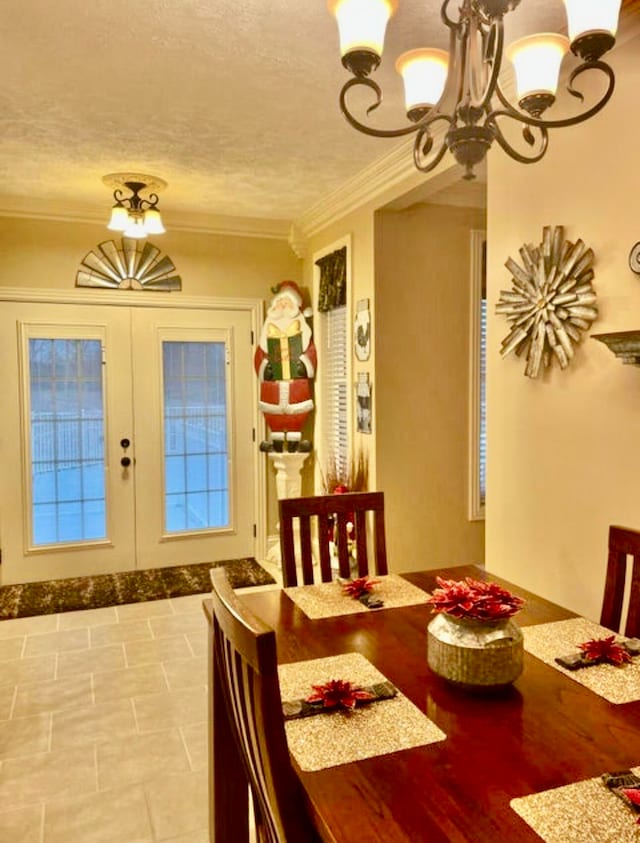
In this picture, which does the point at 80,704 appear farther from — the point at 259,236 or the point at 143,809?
the point at 259,236

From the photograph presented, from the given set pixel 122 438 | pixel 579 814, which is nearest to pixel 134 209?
pixel 122 438

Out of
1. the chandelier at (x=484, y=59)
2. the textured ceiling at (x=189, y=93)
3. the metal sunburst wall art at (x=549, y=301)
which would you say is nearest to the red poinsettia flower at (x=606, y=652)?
the metal sunburst wall art at (x=549, y=301)

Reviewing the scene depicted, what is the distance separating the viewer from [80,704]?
2869mm

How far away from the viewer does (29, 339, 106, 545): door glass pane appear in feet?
14.8

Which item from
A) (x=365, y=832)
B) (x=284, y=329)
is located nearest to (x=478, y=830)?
(x=365, y=832)

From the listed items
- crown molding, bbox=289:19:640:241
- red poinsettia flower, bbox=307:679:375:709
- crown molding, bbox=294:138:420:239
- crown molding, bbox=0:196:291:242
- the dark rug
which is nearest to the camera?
red poinsettia flower, bbox=307:679:375:709

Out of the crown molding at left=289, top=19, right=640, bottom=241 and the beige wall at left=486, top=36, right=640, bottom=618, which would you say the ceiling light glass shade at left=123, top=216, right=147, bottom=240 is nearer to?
the crown molding at left=289, top=19, right=640, bottom=241

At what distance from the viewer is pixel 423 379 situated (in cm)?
392

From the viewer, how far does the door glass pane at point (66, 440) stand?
14.8ft

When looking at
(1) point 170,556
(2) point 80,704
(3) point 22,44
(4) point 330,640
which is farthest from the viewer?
(1) point 170,556

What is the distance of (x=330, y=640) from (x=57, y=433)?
3.54 metres

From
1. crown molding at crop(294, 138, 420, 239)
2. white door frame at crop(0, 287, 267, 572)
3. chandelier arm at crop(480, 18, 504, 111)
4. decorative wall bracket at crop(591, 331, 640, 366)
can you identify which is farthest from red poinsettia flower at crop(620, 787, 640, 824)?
white door frame at crop(0, 287, 267, 572)

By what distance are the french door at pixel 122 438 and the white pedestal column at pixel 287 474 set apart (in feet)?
1.10

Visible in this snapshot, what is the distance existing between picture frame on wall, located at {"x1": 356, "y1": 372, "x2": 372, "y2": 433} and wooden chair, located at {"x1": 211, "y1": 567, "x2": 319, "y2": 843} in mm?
2765
